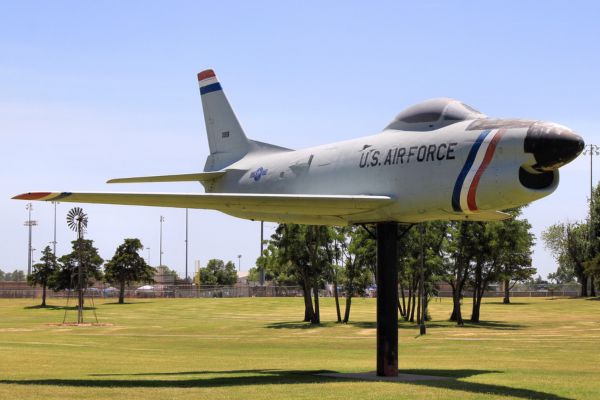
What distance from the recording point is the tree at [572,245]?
124812 mm

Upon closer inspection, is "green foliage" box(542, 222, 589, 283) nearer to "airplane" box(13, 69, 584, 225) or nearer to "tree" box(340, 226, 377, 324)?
"tree" box(340, 226, 377, 324)

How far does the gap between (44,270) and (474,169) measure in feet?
325

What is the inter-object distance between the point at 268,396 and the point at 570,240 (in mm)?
122809

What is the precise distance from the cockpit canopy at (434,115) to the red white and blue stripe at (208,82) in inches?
412

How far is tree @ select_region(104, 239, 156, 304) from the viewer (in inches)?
4823

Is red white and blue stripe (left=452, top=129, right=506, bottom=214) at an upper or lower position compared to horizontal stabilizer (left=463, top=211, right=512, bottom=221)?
upper

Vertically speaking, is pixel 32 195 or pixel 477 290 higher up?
pixel 32 195

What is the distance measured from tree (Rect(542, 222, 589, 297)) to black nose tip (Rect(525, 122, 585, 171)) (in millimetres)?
99255

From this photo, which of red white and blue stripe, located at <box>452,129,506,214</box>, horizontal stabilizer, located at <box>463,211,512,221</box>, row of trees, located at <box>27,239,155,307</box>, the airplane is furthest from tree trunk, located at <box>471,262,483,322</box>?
red white and blue stripe, located at <box>452,129,506,214</box>

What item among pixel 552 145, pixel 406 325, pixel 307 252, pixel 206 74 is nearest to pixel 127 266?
pixel 307 252

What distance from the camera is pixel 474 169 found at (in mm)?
19766

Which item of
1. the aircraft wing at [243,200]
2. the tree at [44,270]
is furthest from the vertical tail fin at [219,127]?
the tree at [44,270]

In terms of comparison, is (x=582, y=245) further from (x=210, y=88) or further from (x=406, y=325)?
(x=210, y=88)

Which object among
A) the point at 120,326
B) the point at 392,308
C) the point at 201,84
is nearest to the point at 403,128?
the point at 392,308
